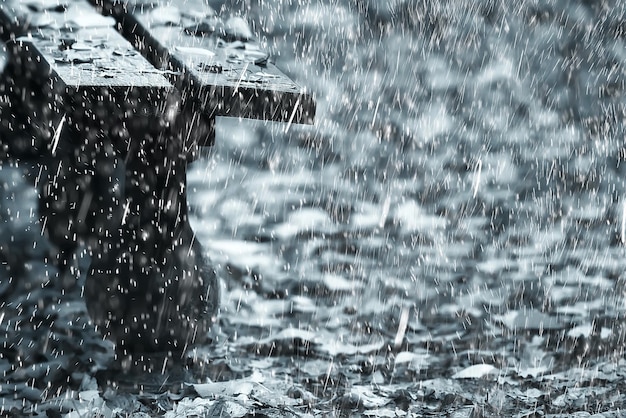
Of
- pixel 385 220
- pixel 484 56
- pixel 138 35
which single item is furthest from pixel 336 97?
pixel 138 35

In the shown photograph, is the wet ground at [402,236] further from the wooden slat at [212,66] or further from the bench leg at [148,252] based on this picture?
the wooden slat at [212,66]

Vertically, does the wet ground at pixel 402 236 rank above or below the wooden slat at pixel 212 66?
below

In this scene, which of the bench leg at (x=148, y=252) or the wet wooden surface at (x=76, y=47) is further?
the bench leg at (x=148, y=252)

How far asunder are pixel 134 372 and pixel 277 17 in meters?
1.38

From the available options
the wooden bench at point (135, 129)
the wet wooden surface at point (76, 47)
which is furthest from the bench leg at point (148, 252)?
the wet wooden surface at point (76, 47)

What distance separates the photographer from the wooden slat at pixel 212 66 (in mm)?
1273

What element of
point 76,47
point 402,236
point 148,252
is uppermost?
point 76,47

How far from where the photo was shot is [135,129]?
130 centimetres

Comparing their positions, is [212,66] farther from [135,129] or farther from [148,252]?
[148,252]

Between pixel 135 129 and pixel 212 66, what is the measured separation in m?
0.19

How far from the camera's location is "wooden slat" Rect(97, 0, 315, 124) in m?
1.27

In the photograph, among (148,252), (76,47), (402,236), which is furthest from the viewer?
(402,236)

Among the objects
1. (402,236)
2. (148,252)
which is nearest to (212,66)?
(148,252)

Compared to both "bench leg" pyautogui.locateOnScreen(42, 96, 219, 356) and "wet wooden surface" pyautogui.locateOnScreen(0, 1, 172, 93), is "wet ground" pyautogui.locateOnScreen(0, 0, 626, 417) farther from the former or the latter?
"wet wooden surface" pyautogui.locateOnScreen(0, 1, 172, 93)
